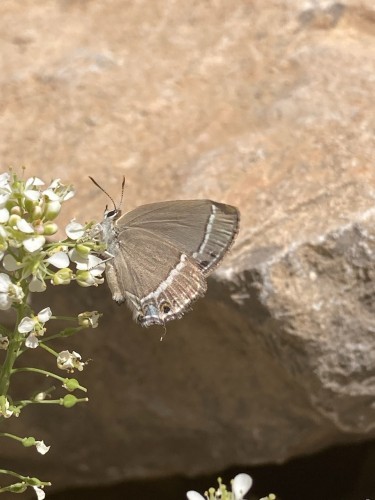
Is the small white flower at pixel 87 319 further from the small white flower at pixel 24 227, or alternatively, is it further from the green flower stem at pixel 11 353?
the small white flower at pixel 24 227

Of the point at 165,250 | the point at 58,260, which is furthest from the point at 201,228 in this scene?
the point at 58,260

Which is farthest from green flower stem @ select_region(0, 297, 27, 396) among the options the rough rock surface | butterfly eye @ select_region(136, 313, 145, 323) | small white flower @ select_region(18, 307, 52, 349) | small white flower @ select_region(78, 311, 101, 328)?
the rough rock surface

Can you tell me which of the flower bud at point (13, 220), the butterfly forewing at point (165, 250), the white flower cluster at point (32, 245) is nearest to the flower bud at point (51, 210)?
the white flower cluster at point (32, 245)

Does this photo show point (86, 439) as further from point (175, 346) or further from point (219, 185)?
point (219, 185)

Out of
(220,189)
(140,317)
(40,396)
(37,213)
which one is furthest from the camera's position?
(220,189)

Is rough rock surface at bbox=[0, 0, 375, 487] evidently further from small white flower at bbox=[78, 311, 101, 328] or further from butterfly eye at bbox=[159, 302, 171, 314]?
small white flower at bbox=[78, 311, 101, 328]

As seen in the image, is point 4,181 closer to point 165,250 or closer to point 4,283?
point 4,283
